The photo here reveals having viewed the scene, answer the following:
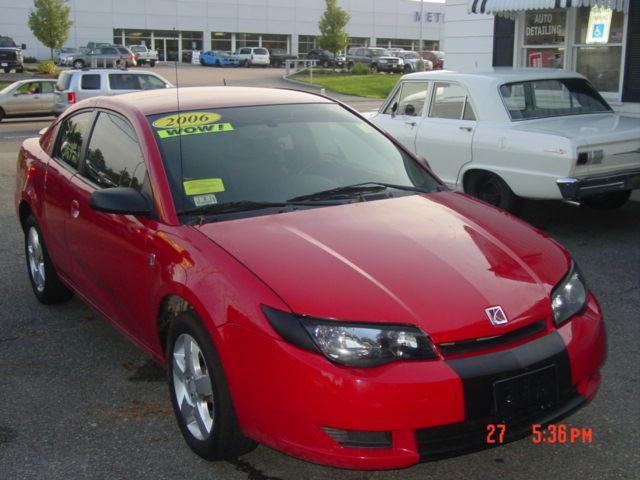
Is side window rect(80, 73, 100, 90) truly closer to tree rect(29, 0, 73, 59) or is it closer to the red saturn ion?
the red saturn ion

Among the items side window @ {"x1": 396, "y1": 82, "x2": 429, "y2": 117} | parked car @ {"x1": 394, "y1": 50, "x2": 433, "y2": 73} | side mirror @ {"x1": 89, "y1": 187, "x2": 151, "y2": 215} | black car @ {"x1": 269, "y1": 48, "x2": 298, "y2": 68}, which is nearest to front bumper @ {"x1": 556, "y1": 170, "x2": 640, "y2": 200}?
side window @ {"x1": 396, "y1": 82, "x2": 429, "y2": 117}

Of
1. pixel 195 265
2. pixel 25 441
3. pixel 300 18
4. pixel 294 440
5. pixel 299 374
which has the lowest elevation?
pixel 25 441

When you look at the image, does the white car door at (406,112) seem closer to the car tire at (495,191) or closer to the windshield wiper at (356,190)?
the car tire at (495,191)

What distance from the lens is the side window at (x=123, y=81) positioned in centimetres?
2048

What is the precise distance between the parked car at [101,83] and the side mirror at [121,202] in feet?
56.7

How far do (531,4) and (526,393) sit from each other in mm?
9522

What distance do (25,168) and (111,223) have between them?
2.06 m

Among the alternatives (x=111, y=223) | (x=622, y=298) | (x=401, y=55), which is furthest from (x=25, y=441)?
(x=401, y=55)

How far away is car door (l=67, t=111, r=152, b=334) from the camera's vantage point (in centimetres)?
382

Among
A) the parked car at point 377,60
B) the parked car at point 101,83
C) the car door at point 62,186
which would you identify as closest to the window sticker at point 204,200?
the car door at point 62,186

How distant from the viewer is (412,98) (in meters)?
9.05

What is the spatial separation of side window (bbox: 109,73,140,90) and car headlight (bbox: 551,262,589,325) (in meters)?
18.7

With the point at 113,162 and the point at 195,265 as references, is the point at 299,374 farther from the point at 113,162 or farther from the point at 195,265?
the point at 113,162

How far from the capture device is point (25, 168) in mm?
5742
